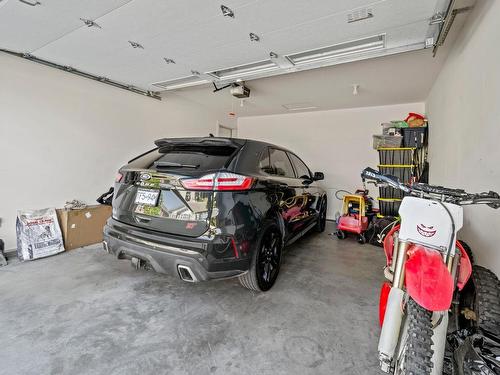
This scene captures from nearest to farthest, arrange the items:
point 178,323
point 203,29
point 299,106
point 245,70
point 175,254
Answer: point 175,254 < point 178,323 < point 203,29 < point 245,70 < point 299,106

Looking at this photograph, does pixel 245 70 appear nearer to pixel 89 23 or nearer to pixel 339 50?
pixel 339 50

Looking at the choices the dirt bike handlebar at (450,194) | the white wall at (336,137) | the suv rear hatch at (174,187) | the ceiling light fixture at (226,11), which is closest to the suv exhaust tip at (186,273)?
the suv rear hatch at (174,187)

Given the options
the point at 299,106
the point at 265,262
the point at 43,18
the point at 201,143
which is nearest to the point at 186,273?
the point at 265,262

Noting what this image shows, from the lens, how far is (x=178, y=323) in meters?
1.90

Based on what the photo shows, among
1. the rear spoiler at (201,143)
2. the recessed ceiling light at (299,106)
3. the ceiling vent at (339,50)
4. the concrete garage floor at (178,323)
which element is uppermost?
the recessed ceiling light at (299,106)

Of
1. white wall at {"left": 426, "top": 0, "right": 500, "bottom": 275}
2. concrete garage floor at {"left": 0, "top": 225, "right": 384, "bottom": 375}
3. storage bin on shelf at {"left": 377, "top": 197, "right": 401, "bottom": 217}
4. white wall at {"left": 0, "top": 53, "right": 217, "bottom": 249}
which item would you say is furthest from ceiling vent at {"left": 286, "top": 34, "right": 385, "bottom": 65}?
white wall at {"left": 0, "top": 53, "right": 217, "bottom": 249}

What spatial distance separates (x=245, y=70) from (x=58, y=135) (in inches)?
112

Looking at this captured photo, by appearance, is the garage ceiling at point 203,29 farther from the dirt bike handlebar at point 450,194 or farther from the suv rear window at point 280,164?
the dirt bike handlebar at point 450,194

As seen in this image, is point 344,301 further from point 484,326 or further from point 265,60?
point 265,60

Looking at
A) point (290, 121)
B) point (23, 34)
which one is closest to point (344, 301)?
point (23, 34)

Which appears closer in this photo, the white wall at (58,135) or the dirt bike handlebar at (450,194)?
the dirt bike handlebar at (450,194)

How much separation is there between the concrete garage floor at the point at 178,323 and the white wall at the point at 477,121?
107cm

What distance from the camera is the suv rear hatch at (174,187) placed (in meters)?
1.83

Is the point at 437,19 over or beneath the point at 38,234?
over
